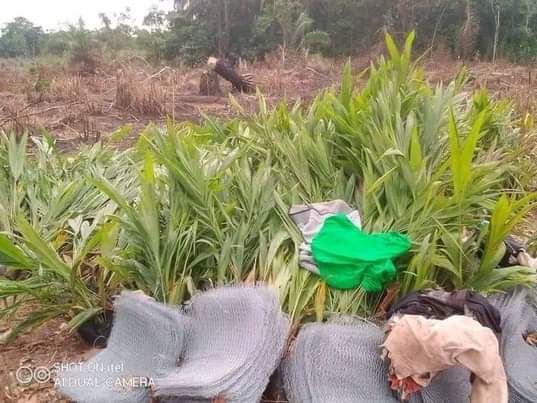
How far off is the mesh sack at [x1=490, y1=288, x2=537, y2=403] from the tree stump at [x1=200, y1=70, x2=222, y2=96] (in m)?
8.14

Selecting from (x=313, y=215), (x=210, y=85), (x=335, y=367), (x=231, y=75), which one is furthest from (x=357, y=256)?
(x=210, y=85)

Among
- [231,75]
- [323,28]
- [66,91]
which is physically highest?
[323,28]

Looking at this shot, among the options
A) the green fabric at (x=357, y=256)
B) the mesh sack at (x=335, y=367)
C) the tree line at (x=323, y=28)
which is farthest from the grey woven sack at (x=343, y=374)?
the tree line at (x=323, y=28)

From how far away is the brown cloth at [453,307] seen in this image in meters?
1.68

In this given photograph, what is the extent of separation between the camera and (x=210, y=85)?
9.52 meters

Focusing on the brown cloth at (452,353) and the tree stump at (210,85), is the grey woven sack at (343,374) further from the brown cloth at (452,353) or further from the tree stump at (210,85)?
the tree stump at (210,85)

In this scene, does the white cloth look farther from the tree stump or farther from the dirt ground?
the tree stump

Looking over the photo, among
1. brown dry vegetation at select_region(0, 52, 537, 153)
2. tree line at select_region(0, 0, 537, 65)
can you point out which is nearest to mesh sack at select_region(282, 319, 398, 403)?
brown dry vegetation at select_region(0, 52, 537, 153)

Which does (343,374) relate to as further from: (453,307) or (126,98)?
(126,98)

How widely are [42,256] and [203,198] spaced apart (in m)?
0.61

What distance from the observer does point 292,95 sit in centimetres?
966

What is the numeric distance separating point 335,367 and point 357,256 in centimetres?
48

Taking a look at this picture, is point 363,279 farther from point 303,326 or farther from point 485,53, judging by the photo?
point 485,53

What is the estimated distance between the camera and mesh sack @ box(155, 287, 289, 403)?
1468 mm
